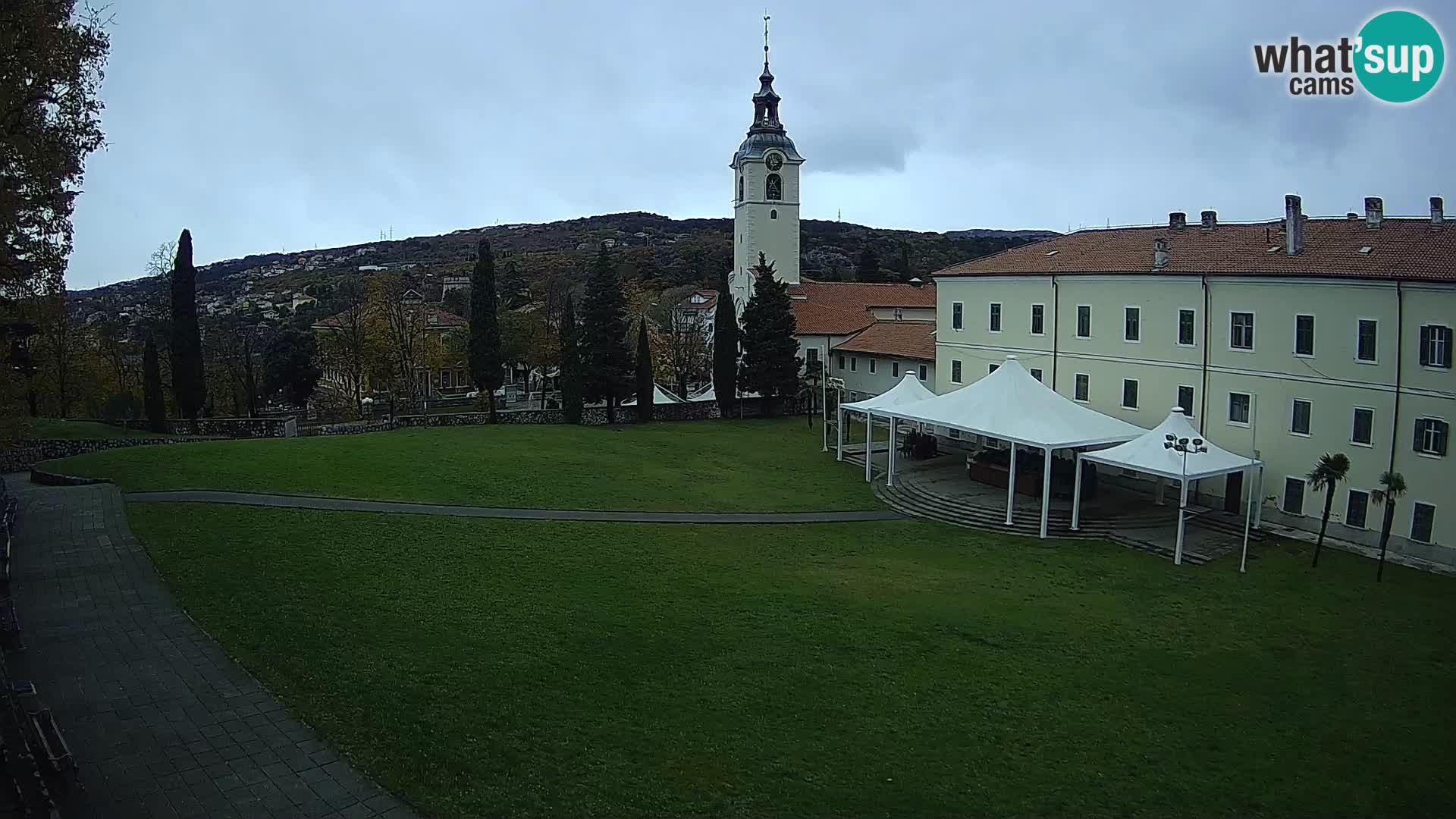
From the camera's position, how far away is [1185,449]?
66.5ft

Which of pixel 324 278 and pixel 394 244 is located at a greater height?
pixel 394 244

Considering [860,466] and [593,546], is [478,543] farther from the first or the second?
[860,466]

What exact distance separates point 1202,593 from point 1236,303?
932 cm

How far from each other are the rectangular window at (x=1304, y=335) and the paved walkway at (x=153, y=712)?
74.5 ft

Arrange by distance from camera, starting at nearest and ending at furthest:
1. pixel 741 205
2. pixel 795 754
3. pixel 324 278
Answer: pixel 795 754
pixel 741 205
pixel 324 278

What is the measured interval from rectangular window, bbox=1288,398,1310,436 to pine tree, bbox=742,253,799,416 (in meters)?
23.6

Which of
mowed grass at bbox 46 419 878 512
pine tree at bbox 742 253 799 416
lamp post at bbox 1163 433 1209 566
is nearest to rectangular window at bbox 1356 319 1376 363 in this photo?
lamp post at bbox 1163 433 1209 566

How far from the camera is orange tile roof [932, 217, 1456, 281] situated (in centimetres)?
2091

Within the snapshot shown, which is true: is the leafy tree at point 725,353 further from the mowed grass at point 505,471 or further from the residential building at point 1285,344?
the residential building at point 1285,344

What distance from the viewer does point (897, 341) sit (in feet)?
135

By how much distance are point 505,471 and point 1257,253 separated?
22.2 meters

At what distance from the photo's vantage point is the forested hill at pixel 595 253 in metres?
96.8

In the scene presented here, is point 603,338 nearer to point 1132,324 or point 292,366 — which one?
point 1132,324

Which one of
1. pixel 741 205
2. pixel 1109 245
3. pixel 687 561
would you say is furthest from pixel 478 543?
pixel 741 205
